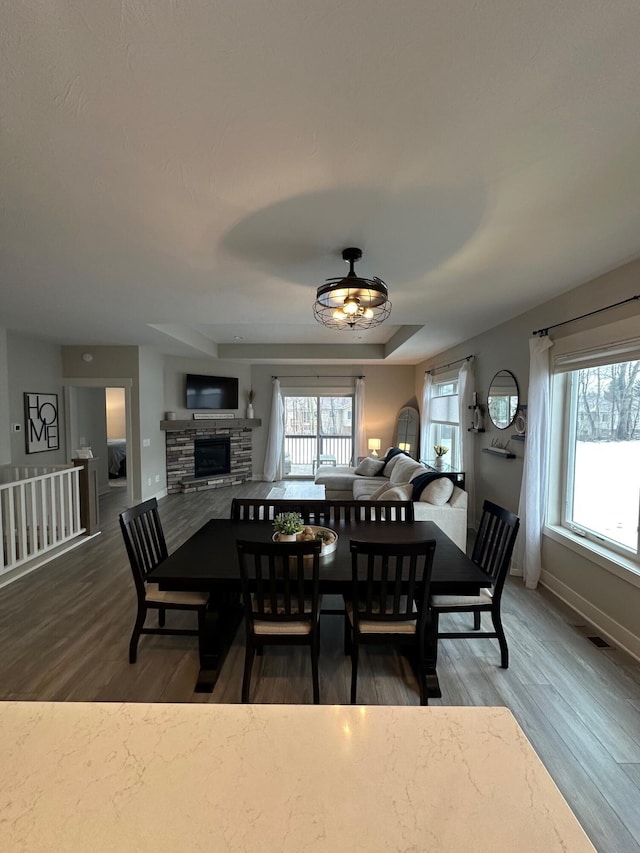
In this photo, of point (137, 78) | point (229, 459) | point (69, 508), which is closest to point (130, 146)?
point (137, 78)

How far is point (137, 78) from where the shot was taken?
3.87ft

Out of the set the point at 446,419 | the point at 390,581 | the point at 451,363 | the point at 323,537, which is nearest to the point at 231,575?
the point at 323,537

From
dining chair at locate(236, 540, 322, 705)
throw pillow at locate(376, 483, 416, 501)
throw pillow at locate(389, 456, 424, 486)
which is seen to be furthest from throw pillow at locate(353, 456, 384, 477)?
dining chair at locate(236, 540, 322, 705)

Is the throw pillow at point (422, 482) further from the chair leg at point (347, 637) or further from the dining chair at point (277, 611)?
the dining chair at point (277, 611)

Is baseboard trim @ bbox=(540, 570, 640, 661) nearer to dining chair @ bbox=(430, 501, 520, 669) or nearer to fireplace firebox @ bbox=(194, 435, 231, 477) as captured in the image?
dining chair @ bbox=(430, 501, 520, 669)

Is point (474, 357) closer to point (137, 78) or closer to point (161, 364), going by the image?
point (137, 78)

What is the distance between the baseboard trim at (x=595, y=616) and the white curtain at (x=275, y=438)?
18.6 feet

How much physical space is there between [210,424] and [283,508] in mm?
4880

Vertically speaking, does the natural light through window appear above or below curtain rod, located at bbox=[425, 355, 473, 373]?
below

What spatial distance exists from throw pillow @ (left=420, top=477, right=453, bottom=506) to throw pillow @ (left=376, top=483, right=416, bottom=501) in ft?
0.64

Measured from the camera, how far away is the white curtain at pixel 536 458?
3.32 metres

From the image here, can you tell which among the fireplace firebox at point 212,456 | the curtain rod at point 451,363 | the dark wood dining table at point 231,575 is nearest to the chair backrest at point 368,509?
the dark wood dining table at point 231,575

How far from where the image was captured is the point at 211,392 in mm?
7688

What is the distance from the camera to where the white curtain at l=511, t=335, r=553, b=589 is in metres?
3.32
